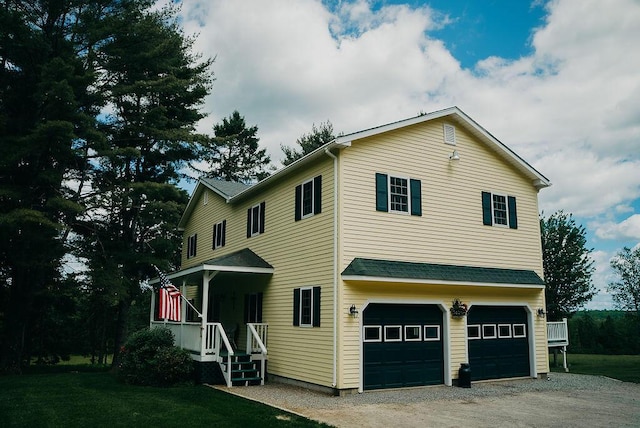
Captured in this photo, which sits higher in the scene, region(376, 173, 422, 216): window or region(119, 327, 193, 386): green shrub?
region(376, 173, 422, 216): window

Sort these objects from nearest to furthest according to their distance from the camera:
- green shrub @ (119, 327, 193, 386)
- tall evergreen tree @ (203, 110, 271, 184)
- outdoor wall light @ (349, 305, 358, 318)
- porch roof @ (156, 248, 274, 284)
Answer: outdoor wall light @ (349, 305, 358, 318) < green shrub @ (119, 327, 193, 386) < porch roof @ (156, 248, 274, 284) < tall evergreen tree @ (203, 110, 271, 184)

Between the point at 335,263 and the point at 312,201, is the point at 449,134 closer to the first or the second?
the point at 312,201

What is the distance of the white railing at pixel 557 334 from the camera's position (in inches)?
707

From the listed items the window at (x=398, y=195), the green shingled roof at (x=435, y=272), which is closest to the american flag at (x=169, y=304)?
the green shingled roof at (x=435, y=272)

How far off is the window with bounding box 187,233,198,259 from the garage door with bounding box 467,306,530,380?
14.7 meters

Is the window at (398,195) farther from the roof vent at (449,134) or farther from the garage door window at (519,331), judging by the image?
the garage door window at (519,331)

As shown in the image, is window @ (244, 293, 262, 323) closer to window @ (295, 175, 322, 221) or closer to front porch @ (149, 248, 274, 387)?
front porch @ (149, 248, 274, 387)

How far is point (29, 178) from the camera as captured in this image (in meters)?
19.6

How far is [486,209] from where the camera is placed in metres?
15.8

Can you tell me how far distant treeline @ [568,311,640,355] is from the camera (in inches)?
1330

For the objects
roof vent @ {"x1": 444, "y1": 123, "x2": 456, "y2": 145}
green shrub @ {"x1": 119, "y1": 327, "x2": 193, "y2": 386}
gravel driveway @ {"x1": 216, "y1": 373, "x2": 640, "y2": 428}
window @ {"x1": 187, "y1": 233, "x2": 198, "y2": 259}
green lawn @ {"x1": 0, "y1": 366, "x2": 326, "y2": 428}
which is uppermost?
roof vent @ {"x1": 444, "y1": 123, "x2": 456, "y2": 145}

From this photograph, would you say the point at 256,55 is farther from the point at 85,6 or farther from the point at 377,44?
the point at 85,6

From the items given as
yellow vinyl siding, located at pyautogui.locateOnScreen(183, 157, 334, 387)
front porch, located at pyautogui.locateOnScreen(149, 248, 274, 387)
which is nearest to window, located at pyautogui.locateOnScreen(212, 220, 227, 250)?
front porch, located at pyautogui.locateOnScreen(149, 248, 274, 387)

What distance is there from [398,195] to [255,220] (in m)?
6.24
